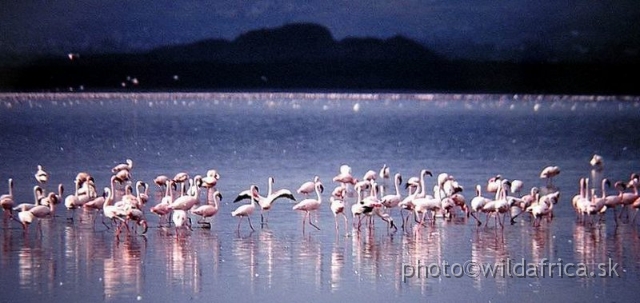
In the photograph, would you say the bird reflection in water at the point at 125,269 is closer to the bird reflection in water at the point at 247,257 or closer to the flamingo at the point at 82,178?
the bird reflection in water at the point at 247,257

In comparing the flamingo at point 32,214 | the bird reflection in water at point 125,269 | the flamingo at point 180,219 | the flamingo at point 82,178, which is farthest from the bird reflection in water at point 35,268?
the flamingo at point 82,178

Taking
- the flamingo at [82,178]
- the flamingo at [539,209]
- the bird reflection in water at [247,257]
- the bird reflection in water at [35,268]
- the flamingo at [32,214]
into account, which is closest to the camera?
the bird reflection in water at [35,268]

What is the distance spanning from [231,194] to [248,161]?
6.18 meters

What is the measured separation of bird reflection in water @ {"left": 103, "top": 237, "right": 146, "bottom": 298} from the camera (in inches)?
364

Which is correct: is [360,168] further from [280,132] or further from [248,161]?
[280,132]

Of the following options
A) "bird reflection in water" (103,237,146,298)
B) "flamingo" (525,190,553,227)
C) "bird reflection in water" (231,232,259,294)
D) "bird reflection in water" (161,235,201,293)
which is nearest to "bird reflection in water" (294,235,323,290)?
"bird reflection in water" (231,232,259,294)

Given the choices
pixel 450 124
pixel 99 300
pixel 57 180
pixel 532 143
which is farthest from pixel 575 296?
pixel 450 124

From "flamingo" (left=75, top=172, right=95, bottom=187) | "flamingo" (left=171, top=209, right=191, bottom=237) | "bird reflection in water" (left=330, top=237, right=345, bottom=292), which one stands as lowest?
"bird reflection in water" (left=330, top=237, right=345, bottom=292)

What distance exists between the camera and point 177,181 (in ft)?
49.0

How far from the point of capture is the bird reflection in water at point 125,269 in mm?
9234

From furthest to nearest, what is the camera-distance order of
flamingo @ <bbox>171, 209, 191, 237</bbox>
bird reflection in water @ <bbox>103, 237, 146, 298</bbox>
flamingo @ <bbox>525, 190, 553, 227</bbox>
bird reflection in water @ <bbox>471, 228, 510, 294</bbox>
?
flamingo @ <bbox>525, 190, 553, 227</bbox>
flamingo @ <bbox>171, 209, 191, 237</bbox>
bird reflection in water @ <bbox>471, 228, 510, 294</bbox>
bird reflection in water @ <bbox>103, 237, 146, 298</bbox>

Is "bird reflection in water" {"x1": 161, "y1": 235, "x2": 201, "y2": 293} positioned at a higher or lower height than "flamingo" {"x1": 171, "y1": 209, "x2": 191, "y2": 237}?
lower

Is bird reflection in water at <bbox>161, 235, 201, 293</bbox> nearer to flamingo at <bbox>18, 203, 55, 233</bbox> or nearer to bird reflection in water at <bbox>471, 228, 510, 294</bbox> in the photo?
flamingo at <bbox>18, 203, 55, 233</bbox>

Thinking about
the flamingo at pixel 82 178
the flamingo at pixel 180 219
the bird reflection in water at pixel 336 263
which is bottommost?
the bird reflection in water at pixel 336 263
